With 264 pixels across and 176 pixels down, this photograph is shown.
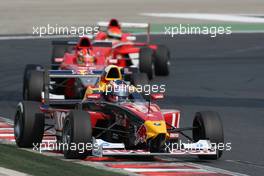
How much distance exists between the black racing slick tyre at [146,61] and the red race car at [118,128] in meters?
10.2

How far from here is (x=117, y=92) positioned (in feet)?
56.9

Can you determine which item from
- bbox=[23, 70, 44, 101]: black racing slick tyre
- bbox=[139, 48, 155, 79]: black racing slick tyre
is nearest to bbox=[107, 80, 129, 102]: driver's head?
bbox=[23, 70, 44, 101]: black racing slick tyre

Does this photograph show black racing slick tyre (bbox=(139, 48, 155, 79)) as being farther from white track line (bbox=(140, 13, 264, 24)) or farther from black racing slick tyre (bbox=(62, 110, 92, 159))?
white track line (bbox=(140, 13, 264, 24))

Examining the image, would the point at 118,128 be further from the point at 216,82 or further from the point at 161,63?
the point at 161,63

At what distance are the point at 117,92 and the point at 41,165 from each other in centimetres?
306

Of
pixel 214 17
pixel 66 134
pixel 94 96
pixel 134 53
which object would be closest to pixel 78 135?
pixel 66 134

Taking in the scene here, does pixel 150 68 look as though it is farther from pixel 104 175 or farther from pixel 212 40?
pixel 104 175

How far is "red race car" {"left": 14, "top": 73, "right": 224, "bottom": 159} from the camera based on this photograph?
15703 millimetres

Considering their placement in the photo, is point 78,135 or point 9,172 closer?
point 9,172

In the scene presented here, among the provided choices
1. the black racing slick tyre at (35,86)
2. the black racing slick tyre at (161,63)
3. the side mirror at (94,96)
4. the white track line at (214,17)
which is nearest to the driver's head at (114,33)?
the black racing slick tyre at (161,63)

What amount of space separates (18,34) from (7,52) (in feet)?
19.7

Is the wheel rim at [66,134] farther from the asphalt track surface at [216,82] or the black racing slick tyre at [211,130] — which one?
the black racing slick tyre at [211,130]

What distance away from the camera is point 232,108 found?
23.1m

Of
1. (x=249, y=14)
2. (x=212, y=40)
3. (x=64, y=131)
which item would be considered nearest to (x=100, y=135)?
(x=64, y=131)
